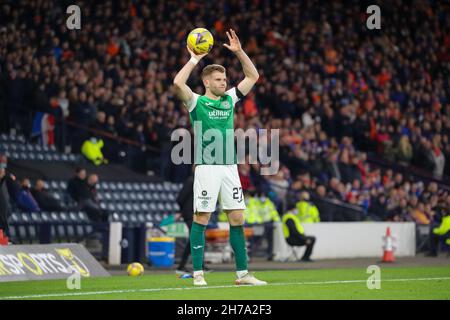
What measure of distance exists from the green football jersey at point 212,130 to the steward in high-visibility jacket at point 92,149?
1298 cm

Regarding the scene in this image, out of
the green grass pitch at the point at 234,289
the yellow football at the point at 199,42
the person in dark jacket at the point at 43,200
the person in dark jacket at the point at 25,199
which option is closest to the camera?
the green grass pitch at the point at 234,289

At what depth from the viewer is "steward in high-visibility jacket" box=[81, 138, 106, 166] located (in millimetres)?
24922

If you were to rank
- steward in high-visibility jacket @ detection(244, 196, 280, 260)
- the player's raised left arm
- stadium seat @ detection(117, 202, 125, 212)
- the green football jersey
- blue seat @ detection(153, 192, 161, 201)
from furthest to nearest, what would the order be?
blue seat @ detection(153, 192, 161, 201) → stadium seat @ detection(117, 202, 125, 212) → steward in high-visibility jacket @ detection(244, 196, 280, 260) → the player's raised left arm → the green football jersey

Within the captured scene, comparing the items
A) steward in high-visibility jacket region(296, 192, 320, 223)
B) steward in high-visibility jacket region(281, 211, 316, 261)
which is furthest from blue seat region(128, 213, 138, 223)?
steward in high-visibility jacket region(296, 192, 320, 223)

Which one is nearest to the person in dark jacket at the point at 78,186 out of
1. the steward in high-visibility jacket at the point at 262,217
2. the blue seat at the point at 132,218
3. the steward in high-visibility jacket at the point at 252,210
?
the blue seat at the point at 132,218

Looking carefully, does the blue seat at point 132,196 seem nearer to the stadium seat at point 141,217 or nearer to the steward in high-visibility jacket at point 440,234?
the stadium seat at point 141,217

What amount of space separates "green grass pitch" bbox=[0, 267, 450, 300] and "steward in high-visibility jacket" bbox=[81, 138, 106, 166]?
993cm

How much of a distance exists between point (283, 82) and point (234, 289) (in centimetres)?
1948

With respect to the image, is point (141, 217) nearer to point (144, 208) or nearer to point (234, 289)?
point (144, 208)

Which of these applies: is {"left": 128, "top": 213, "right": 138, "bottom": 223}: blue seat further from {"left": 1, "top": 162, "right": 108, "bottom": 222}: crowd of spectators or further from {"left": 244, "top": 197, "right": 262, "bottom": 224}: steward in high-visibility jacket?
{"left": 244, "top": 197, "right": 262, "bottom": 224}: steward in high-visibility jacket

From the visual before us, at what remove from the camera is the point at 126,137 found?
84.7ft

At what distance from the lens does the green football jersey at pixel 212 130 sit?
12.1 meters

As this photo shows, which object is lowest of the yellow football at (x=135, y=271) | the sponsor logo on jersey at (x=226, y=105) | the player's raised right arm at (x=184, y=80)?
the yellow football at (x=135, y=271)

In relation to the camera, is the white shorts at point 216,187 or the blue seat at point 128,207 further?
the blue seat at point 128,207
